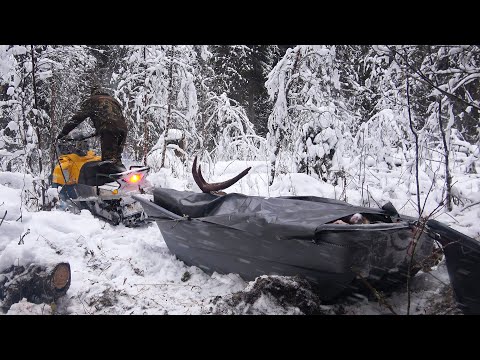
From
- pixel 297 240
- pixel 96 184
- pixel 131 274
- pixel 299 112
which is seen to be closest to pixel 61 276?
pixel 131 274

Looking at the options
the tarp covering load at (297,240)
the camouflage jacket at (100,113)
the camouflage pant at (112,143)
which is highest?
the camouflage jacket at (100,113)

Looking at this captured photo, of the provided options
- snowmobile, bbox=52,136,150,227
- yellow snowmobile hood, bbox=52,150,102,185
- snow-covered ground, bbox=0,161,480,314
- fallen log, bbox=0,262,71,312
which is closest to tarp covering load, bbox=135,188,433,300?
snow-covered ground, bbox=0,161,480,314

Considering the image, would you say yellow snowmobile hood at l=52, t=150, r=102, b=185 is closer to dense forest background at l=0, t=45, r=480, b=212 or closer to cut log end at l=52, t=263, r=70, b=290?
dense forest background at l=0, t=45, r=480, b=212

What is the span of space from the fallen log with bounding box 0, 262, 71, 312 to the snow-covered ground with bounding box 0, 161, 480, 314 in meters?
0.07

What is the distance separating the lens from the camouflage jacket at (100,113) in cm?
575

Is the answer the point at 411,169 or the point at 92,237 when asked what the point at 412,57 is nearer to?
the point at 411,169

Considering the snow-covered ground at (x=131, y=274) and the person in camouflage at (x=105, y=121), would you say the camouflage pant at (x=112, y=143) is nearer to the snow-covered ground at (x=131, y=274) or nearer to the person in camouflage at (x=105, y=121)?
the person in camouflage at (x=105, y=121)

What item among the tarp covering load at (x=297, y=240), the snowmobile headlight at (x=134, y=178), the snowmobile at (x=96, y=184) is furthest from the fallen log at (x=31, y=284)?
the snowmobile headlight at (x=134, y=178)

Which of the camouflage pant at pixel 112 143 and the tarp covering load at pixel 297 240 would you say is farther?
the camouflage pant at pixel 112 143

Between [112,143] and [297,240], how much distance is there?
4386 mm

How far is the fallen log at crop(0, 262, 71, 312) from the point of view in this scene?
298 cm

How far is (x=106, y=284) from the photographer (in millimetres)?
3520

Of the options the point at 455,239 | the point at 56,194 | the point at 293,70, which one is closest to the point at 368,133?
the point at 293,70

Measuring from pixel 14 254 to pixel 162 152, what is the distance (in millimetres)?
6185
